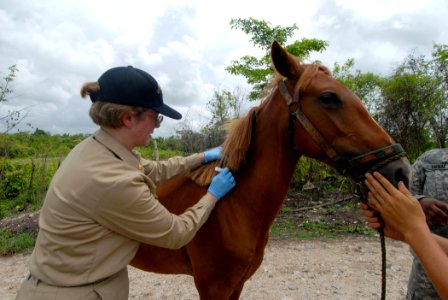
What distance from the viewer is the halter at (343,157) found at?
1.75 meters

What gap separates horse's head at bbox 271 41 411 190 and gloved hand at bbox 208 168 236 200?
51 centimetres

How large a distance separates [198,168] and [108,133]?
1029 millimetres

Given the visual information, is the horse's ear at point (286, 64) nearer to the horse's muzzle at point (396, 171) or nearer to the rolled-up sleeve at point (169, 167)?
the horse's muzzle at point (396, 171)

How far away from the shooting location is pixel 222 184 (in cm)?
223

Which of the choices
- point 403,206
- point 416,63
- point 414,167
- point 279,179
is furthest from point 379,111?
point 403,206

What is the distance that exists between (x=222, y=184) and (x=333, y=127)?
2.71 feet

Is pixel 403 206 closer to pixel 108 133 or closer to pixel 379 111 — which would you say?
pixel 108 133

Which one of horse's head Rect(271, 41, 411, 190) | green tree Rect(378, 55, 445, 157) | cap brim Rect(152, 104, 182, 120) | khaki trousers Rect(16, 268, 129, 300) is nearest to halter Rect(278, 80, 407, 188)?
horse's head Rect(271, 41, 411, 190)

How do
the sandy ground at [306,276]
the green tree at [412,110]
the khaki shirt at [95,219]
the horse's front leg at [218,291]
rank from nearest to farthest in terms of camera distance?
the khaki shirt at [95,219] → the horse's front leg at [218,291] → the sandy ground at [306,276] → the green tree at [412,110]

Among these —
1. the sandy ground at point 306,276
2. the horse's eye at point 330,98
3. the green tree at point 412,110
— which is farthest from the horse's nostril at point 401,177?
the green tree at point 412,110

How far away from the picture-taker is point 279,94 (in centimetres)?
225

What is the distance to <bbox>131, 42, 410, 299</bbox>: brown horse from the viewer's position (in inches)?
73.7

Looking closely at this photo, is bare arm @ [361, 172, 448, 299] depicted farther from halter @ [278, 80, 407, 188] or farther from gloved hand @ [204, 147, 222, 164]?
gloved hand @ [204, 147, 222, 164]

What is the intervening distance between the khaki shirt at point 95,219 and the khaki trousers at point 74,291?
0.12 feet
